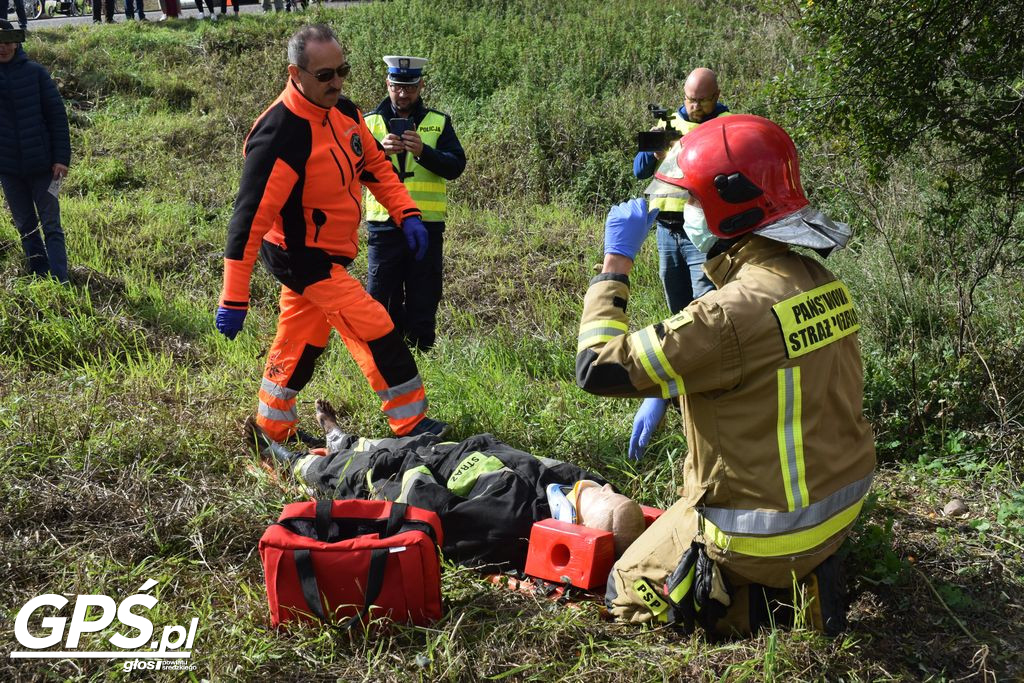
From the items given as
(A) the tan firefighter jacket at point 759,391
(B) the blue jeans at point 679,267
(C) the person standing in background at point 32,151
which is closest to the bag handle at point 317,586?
(A) the tan firefighter jacket at point 759,391

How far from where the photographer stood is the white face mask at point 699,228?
294cm

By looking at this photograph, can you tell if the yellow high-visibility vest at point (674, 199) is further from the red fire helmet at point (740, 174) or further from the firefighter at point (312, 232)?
the firefighter at point (312, 232)

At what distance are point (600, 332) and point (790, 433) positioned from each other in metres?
0.64

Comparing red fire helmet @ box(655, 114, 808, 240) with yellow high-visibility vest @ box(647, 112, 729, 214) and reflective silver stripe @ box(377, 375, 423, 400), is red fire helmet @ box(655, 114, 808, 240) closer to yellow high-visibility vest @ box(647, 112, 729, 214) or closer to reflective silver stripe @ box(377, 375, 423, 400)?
yellow high-visibility vest @ box(647, 112, 729, 214)

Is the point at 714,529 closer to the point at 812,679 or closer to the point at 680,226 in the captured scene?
the point at 812,679

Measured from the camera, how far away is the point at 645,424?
4086 mm

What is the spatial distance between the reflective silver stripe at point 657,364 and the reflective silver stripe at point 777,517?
464 mm

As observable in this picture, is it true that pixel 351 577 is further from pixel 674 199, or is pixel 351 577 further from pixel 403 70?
pixel 403 70

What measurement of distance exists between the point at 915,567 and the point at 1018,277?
8.97 feet

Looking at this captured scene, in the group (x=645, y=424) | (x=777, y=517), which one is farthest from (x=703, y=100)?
(x=777, y=517)

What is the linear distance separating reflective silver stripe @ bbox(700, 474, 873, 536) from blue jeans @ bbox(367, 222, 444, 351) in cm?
335

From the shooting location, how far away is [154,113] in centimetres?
1160

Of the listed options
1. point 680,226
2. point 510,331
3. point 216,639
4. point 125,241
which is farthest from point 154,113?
point 216,639

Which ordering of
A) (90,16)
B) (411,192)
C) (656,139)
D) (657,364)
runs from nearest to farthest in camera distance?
(657,364)
(656,139)
(411,192)
(90,16)
